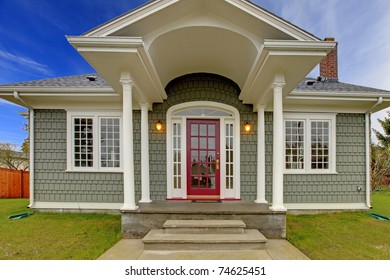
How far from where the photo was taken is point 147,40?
342cm

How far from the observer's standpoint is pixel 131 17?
127 inches

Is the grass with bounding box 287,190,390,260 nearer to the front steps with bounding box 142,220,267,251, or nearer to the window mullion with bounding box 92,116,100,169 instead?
the front steps with bounding box 142,220,267,251

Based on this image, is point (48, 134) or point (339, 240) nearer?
point (339, 240)

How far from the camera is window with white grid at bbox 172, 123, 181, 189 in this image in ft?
17.0

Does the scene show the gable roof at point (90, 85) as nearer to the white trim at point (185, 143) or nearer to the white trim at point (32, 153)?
the white trim at point (32, 153)

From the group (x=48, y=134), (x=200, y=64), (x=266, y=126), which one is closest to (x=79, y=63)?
(x=48, y=134)

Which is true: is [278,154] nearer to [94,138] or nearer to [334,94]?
[334,94]

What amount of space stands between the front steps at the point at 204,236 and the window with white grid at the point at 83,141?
3015mm

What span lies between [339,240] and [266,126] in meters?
2.80

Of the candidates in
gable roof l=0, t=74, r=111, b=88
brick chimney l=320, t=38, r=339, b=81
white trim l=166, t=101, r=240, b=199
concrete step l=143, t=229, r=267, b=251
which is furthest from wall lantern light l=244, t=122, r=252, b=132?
brick chimney l=320, t=38, r=339, b=81

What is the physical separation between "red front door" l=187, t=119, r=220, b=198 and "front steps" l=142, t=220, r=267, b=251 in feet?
5.33

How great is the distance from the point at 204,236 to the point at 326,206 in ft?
12.8

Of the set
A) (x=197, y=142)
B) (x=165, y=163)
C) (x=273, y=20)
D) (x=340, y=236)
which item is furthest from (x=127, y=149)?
(x=340, y=236)
